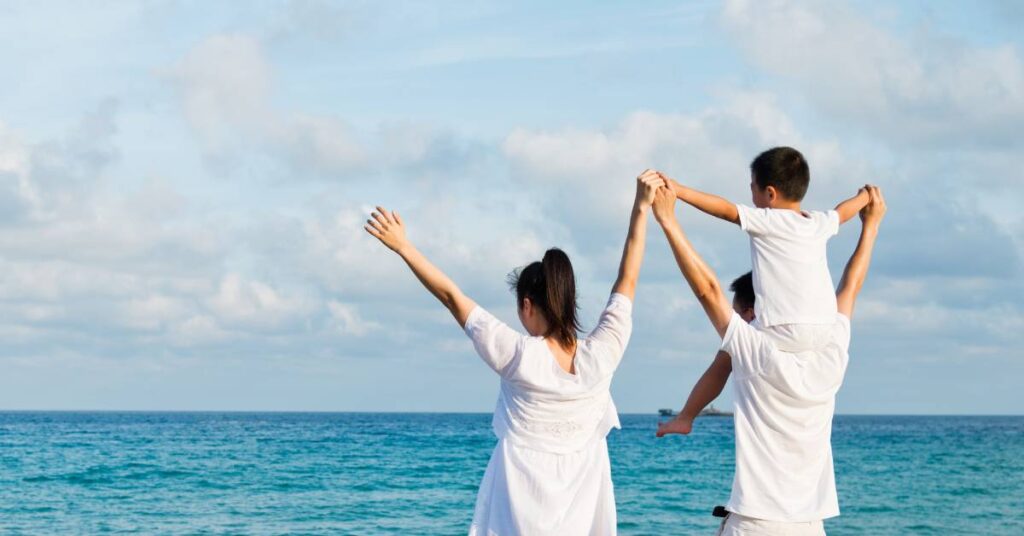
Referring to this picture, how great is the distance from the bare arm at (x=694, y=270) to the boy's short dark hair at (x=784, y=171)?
0.39 m

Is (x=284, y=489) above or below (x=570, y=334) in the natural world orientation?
below

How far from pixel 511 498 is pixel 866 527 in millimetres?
18549

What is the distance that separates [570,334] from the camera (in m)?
4.53

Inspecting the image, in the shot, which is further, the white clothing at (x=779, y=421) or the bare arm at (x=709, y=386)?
the bare arm at (x=709, y=386)

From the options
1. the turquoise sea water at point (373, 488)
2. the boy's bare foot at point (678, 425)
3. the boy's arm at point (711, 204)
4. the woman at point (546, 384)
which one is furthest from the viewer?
the turquoise sea water at point (373, 488)

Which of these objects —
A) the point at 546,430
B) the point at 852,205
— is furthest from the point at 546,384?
the point at 852,205

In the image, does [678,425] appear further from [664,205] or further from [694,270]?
[664,205]

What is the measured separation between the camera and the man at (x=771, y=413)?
419 cm

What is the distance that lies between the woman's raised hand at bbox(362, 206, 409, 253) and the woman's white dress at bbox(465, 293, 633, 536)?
0.40 metres

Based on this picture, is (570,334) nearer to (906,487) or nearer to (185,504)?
(185,504)

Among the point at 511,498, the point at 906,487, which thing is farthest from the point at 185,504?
the point at 511,498

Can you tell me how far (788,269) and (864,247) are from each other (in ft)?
2.59

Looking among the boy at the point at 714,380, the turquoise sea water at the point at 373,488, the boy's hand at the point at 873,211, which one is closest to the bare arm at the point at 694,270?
the boy at the point at 714,380

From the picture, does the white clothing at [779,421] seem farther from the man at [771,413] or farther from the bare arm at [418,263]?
the bare arm at [418,263]
